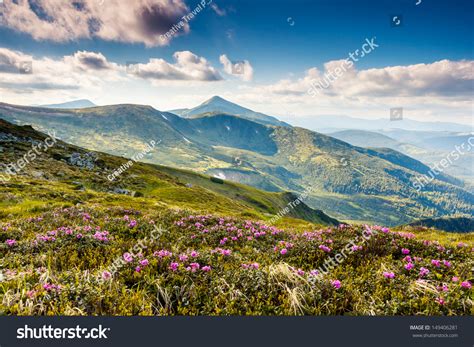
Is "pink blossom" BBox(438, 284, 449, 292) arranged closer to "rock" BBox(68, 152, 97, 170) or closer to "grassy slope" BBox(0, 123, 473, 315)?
"grassy slope" BBox(0, 123, 473, 315)

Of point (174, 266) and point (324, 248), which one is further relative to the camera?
point (324, 248)

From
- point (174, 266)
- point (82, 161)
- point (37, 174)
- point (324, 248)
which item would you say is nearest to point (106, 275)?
point (174, 266)

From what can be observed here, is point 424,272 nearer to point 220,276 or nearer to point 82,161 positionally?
point 220,276

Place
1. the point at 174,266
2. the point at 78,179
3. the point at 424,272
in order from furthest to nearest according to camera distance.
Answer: the point at 78,179 < the point at 424,272 < the point at 174,266

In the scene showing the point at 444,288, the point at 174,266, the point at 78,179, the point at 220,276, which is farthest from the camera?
the point at 78,179

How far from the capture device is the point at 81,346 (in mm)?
3410

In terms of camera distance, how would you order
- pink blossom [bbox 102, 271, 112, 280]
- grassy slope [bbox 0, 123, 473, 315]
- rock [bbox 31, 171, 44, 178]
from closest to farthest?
grassy slope [bbox 0, 123, 473, 315], pink blossom [bbox 102, 271, 112, 280], rock [bbox 31, 171, 44, 178]

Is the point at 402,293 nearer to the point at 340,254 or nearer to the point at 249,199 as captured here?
the point at 340,254

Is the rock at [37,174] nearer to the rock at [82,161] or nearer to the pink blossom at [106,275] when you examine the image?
the rock at [82,161]

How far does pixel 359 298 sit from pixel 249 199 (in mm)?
117330

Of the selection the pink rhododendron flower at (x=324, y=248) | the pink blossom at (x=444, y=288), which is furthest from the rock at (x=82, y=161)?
the pink blossom at (x=444, y=288)

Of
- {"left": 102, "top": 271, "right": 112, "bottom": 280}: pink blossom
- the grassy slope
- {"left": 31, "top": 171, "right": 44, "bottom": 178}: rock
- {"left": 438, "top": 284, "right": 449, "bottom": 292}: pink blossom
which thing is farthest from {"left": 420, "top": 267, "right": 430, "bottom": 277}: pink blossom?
{"left": 31, "top": 171, "right": 44, "bottom": 178}: rock

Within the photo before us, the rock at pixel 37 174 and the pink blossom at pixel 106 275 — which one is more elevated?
the pink blossom at pixel 106 275

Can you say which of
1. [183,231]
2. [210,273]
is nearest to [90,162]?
[183,231]
